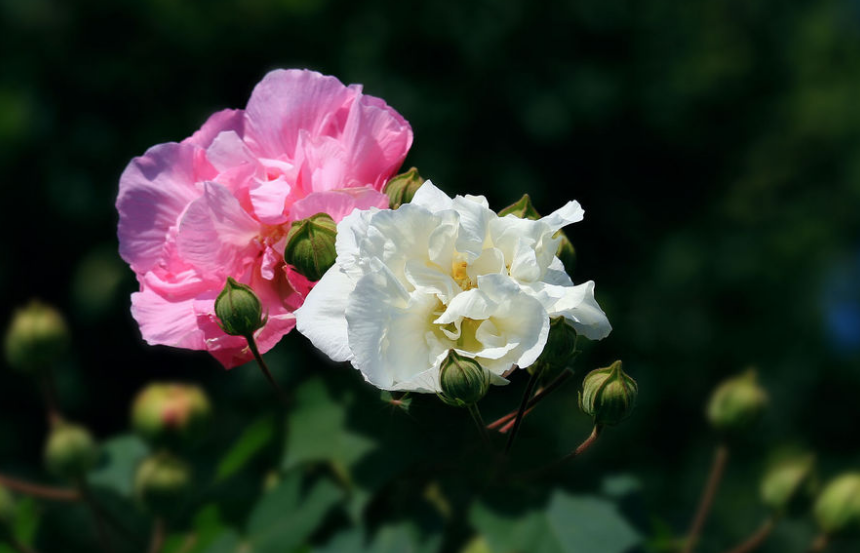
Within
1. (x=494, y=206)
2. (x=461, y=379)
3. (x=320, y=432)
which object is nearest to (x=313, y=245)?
(x=461, y=379)

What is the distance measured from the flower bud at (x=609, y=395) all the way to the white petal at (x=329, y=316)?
0.18m

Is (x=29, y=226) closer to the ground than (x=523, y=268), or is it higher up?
closer to the ground

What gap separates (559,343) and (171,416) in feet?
2.03

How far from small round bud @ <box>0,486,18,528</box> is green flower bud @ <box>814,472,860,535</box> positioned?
39.0 inches

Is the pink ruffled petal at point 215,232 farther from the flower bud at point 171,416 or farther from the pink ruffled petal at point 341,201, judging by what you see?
the flower bud at point 171,416

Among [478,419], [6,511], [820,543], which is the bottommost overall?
[820,543]

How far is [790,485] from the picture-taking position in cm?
106

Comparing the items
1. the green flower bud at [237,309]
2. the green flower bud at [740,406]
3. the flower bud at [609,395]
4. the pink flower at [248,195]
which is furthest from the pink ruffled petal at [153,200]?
the green flower bud at [740,406]

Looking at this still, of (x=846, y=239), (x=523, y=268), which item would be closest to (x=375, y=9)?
(x=523, y=268)

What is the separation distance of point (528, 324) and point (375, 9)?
9.24 ft

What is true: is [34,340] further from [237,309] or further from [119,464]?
[237,309]

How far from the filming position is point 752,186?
15.7ft

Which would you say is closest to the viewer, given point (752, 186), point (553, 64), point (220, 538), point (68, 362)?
point (220, 538)

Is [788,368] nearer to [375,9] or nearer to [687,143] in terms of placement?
[687,143]
